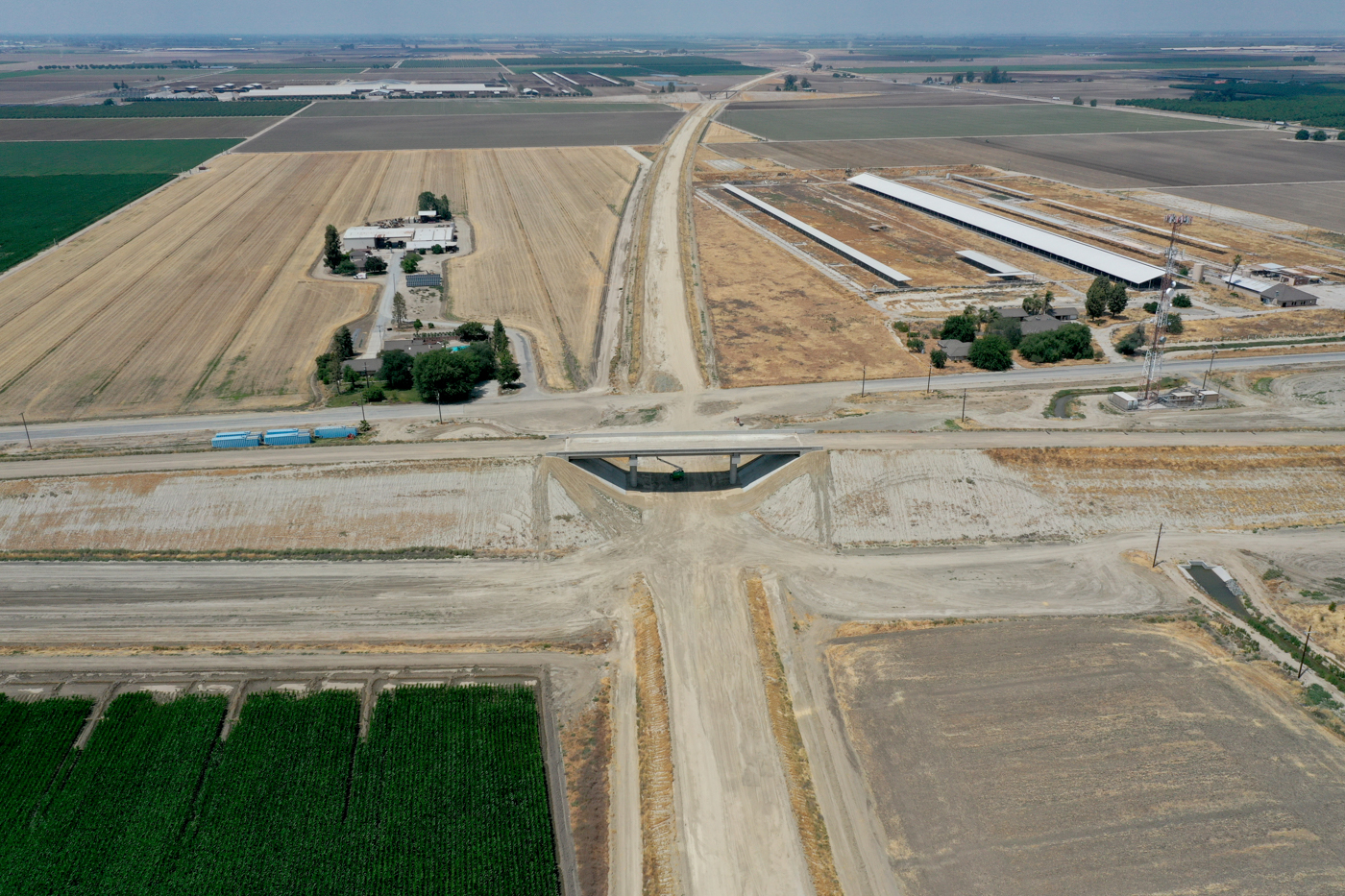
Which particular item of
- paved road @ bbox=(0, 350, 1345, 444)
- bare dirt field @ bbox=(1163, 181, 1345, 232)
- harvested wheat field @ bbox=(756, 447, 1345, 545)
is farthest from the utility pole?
bare dirt field @ bbox=(1163, 181, 1345, 232)

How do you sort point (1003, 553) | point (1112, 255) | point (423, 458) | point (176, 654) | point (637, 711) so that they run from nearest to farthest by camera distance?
point (637, 711) < point (176, 654) < point (1003, 553) < point (423, 458) < point (1112, 255)

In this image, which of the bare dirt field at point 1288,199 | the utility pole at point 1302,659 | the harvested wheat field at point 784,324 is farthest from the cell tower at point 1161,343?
the bare dirt field at point 1288,199

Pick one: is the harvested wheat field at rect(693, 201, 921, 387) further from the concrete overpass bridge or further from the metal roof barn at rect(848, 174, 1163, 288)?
the metal roof barn at rect(848, 174, 1163, 288)

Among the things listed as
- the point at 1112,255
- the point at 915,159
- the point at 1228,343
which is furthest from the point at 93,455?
the point at 915,159

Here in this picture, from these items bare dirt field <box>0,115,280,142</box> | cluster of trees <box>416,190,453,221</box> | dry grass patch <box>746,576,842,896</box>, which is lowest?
dry grass patch <box>746,576,842,896</box>

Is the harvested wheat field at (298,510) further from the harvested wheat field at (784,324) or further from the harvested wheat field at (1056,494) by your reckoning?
the harvested wheat field at (784,324)

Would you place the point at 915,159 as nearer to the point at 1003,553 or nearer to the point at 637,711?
the point at 1003,553
